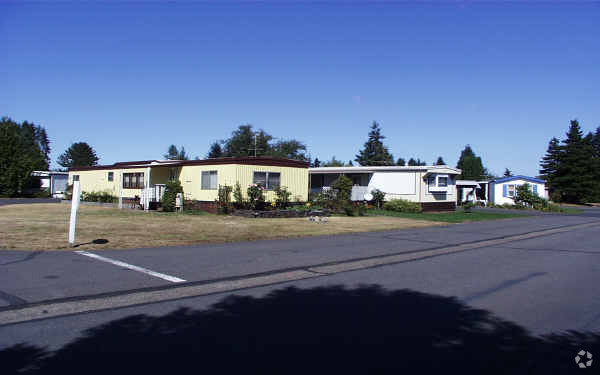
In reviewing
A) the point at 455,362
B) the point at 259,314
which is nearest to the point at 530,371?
the point at 455,362

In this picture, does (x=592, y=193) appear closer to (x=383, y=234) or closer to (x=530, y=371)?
(x=383, y=234)

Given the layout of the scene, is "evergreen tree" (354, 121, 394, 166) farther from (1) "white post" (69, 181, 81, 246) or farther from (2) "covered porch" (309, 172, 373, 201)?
(1) "white post" (69, 181, 81, 246)

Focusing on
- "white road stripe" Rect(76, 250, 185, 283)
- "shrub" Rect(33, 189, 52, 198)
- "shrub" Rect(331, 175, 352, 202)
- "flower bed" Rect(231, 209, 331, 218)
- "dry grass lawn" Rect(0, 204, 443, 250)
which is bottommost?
"white road stripe" Rect(76, 250, 185, 283)

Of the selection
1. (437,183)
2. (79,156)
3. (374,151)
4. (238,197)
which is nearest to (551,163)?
(374,151)

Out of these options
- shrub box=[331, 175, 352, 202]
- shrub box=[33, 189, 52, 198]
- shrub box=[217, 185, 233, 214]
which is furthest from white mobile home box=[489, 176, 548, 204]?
shrub box=[33, 189, 52, 198]

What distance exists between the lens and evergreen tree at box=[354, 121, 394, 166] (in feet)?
254

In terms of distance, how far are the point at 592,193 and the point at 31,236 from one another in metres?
60.8

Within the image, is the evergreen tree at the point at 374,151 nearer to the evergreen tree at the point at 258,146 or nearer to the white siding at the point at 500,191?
the evergreen tree at the point at 258,146

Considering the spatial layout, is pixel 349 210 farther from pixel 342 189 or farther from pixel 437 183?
pixel 437 183

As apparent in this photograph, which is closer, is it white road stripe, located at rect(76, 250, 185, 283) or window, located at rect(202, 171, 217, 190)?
white road stripe, located at rect(76, 250, 185, 283)

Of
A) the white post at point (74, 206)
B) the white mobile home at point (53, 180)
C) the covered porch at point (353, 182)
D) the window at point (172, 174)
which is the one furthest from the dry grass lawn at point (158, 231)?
the white mobile home at point (53, 180)

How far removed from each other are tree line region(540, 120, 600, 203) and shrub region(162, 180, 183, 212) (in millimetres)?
47551

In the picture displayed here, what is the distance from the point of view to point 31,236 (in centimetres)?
1207

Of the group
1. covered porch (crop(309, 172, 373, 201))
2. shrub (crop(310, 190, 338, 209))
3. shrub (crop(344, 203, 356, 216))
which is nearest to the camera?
shrub (crop(344, 203, 356, 216))
